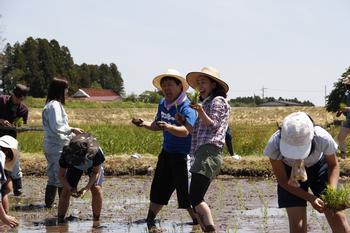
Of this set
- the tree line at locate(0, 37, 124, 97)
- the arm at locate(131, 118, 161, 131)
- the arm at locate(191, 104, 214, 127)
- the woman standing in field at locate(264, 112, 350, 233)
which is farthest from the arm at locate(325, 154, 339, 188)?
the tree line at locate(0, 37, 124, 97)

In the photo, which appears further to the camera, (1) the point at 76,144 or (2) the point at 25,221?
(2) the point at 25,221

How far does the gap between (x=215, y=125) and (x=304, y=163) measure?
3.70 feet

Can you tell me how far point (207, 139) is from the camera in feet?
18.5

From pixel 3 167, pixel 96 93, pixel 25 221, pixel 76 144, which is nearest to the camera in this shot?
pixel 3 167

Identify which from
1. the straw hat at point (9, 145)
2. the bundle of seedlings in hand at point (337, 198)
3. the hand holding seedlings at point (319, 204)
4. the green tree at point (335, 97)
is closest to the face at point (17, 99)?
the straw hat at point (9, 145)

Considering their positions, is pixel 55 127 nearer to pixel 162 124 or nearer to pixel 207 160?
pixel 162 124

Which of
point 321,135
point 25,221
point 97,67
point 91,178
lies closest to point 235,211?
point 91,178

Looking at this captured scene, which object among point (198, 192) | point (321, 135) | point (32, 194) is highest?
point (321, 135)

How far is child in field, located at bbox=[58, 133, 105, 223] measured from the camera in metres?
6.66

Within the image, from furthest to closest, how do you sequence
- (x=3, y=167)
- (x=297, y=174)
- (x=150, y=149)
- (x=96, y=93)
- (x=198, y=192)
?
(x=96, y=93), (x=150, y=149), (x=198, y=192), (x=3, y=167), (x=297, y=174)

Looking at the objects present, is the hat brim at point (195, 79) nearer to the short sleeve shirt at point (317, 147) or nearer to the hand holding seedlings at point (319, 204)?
the short sleeve shirt at point (317, 147)

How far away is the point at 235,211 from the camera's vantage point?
758 cm

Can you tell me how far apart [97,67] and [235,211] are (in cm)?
10207

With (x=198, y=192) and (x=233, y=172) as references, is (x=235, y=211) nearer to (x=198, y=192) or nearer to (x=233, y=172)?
(x=198, y=192)
